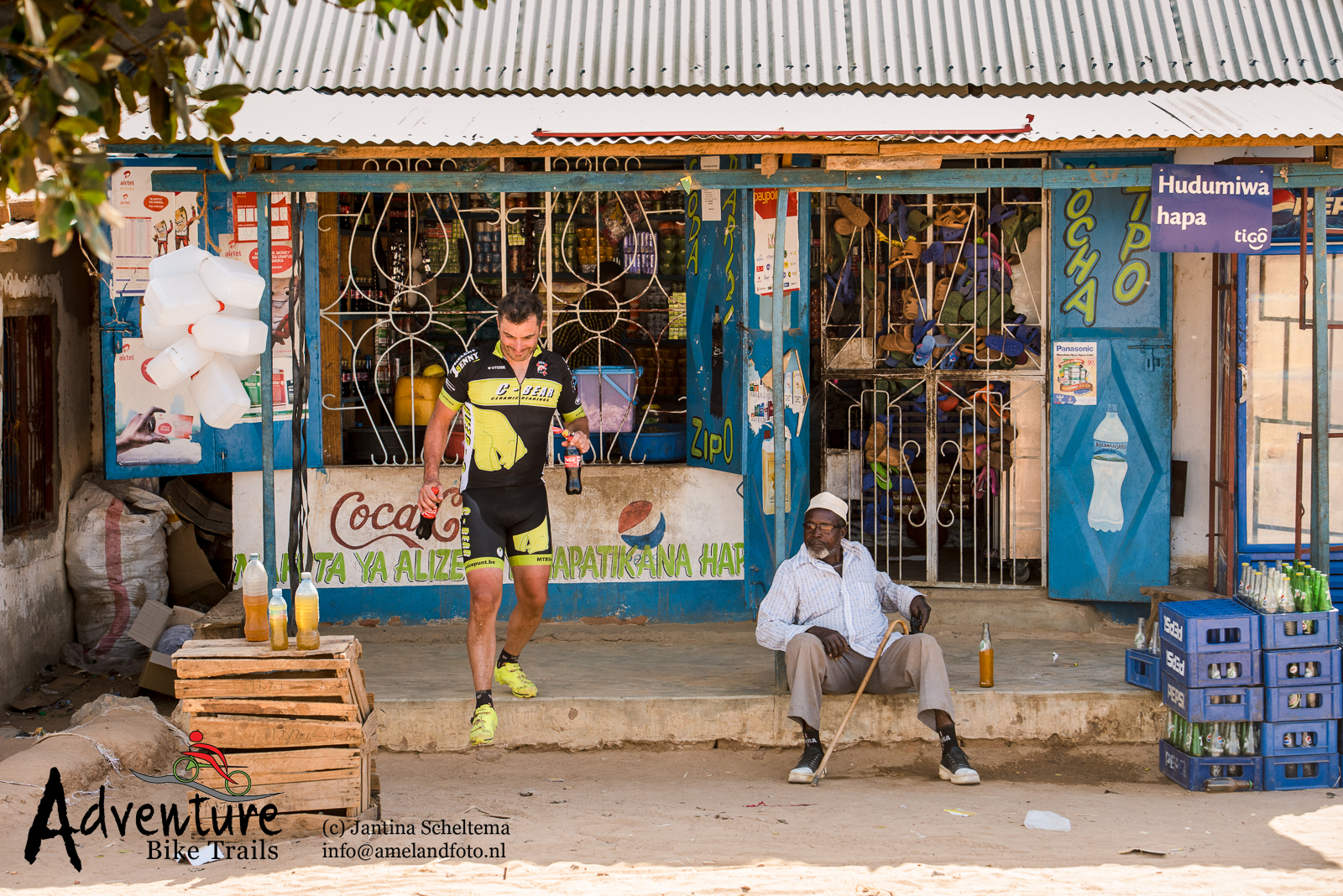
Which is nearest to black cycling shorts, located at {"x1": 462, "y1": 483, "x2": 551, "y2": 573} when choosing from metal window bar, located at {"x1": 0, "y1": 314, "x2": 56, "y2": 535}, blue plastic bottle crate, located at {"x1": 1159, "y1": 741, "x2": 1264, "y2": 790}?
metal window bar, located at {"x1": 0, "y1": 314, "x2": 56, "y2": 535}

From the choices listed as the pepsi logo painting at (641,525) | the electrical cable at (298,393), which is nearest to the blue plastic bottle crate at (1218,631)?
the pepsi logo painting at (641,525)

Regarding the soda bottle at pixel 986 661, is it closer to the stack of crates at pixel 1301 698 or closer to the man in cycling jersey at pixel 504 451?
the stack of crates at pixel 1301 698

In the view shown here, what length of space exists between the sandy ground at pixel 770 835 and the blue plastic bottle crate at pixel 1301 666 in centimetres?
51

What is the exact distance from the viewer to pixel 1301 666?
5773mm

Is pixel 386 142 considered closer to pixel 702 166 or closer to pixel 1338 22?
pixel 702 166

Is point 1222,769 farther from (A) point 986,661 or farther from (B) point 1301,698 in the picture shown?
(A) point 986,661

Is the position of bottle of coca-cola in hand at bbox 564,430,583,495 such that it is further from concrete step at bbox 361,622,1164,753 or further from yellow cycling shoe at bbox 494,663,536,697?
concrete step at bbox 361,622,1164,753

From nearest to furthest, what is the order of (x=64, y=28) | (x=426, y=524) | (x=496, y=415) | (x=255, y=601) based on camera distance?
1. (x=64, y=28)
2. (x=255, y=601)
3. (x=426, y=524)
4. (x=496, y=415)

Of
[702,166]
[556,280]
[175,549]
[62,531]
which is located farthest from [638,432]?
[62,531]

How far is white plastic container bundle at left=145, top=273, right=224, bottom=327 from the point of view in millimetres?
5391

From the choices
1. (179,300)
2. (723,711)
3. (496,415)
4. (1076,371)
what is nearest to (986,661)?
(723,711)

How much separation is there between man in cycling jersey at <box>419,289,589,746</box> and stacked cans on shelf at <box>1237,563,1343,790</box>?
323 cm

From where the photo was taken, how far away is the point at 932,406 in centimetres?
752

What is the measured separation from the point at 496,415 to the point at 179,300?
145 cm
